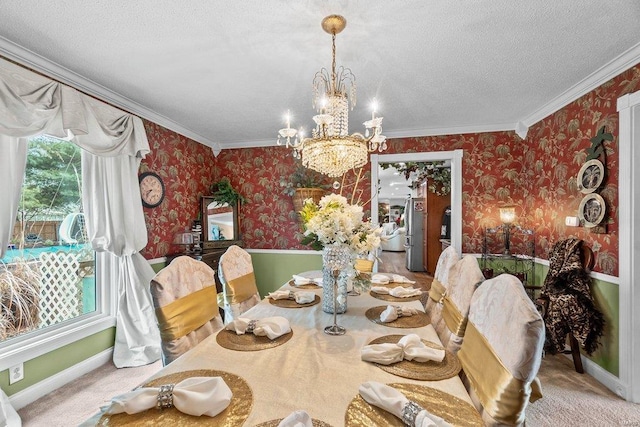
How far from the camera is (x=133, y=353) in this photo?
2621mm

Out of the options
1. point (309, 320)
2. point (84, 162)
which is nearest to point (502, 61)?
point (309, 320)

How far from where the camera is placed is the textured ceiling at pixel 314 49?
1563 mm

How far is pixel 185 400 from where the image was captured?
2.70 ft

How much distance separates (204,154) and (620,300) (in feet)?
14.9

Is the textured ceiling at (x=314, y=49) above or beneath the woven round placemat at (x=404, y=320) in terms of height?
above

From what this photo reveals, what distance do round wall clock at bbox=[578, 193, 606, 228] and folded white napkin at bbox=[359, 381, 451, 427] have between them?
2459 millimetres

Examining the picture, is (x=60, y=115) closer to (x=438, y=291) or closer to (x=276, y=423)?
(x=276, y=423)

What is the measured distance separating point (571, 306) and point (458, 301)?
1.48 meters

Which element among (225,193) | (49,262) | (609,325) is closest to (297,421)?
(49,262)

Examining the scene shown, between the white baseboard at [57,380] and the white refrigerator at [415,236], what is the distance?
558cm

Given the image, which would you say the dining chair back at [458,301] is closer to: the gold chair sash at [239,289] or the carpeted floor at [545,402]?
the carpeted floor at [545,402]

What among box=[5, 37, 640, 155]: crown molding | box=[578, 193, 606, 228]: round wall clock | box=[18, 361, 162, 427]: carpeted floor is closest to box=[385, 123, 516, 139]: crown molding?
box=[5, 37, 640, 155]: crown molding

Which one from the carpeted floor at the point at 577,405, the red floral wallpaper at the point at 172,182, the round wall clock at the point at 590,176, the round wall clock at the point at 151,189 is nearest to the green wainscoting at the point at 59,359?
the red floral wallpaper at the point at 172,182

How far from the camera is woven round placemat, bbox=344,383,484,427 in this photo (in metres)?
0.81
